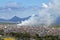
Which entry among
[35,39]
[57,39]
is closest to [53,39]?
[57,39]

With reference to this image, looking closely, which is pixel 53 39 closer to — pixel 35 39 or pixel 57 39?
pixel 57 39

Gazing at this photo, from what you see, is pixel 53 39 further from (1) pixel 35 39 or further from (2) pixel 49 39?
(1) pixel 35 39
